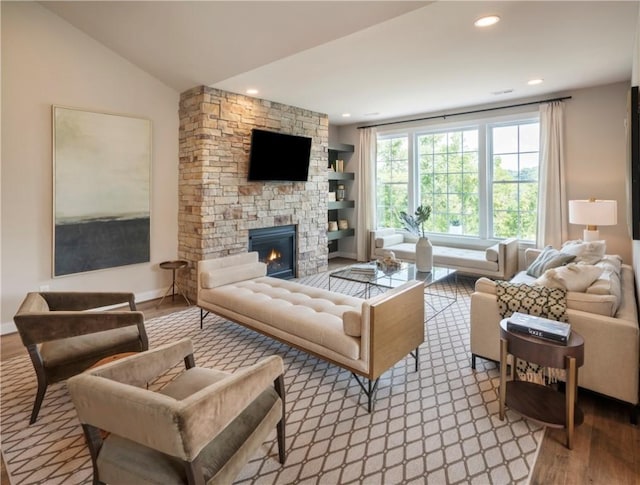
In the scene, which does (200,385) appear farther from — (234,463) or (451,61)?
(451,61)

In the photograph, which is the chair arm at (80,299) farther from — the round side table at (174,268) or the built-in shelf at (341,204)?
the built-in shelf at (341,204)

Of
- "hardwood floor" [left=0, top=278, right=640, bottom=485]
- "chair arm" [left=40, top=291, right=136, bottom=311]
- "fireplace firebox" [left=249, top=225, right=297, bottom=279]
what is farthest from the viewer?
"fireplace firebox" [left=249, top=225, right=297, bottom=279]

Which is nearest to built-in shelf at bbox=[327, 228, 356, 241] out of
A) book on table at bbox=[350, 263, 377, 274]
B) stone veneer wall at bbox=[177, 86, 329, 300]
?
stone veneer wall at bbox=[177, 86, 329, 300]

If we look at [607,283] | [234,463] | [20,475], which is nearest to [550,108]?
[607,283]

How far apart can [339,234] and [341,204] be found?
1.98ft

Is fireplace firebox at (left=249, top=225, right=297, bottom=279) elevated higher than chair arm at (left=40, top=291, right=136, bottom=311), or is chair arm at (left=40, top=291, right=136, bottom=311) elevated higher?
fireplace firebox at (left=249, top=225, right=297, bottom=279)

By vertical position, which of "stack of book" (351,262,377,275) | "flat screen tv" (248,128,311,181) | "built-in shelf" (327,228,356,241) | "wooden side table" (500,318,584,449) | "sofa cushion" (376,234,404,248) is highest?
"flat screen tv" (248,128,311,181)

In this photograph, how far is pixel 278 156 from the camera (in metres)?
5.25

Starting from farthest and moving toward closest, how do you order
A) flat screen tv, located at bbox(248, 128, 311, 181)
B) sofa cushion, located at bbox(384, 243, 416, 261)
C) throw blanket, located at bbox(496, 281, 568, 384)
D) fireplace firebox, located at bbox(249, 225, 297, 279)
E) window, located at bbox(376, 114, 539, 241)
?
sofa cushion, located at bbox(384, 243, 416, 261) → window, located at bbox(376, 114, 539, 241) → fireplace firebox, located at bbox(249, 225, 297, 279) → flat screen tv, located at bbox(248, 128, 311, 181) → throw blanket, located at bbox(496, 281, 568, 384)

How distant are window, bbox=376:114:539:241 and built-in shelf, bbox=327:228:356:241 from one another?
61 centimetres

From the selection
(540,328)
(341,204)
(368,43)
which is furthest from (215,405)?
(341,204)

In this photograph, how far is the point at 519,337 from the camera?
2037mm

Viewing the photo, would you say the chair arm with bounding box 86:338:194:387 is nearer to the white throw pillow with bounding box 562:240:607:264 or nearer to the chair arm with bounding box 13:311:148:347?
the chair arm with bounding box 13:311:148:347

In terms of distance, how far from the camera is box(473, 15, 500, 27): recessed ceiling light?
2865 mm
